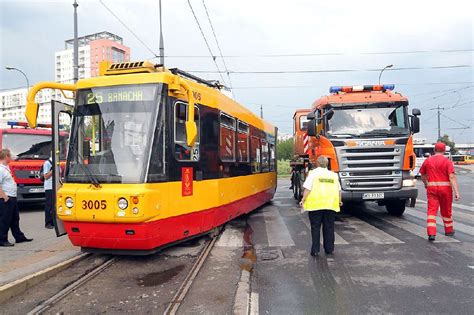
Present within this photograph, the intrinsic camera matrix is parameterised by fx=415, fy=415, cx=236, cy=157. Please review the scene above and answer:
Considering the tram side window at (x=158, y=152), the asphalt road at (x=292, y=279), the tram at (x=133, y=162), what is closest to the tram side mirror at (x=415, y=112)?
the asphalt road at (x=292, y=279)

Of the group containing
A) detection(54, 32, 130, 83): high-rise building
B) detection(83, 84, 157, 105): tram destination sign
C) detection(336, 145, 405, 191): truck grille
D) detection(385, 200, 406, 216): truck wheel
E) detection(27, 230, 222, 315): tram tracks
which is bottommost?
detection(27, 230, 222, 315): tram tracks

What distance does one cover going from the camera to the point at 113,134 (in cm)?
635

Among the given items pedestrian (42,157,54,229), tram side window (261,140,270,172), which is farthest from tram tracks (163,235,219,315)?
tram side window (261,140,270,172)

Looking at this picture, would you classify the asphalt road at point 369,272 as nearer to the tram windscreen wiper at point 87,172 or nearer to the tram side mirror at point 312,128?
the tram side mirror at point 312,128

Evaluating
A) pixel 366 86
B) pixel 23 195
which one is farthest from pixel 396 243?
pixel 23 195

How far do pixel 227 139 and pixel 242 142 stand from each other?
1454 mm

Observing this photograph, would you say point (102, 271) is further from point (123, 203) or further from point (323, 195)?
point (323, 195)

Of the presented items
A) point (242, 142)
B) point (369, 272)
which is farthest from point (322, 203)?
point (242, 142)

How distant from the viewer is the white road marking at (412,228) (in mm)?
8041

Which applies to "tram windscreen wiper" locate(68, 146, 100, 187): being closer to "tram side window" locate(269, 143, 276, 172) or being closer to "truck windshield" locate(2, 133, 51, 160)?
"truck windshield" locate(2, 133, 51, 160)

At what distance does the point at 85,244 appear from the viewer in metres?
6.35

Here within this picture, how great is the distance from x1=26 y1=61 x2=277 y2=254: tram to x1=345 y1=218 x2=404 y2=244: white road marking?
11.2 feet

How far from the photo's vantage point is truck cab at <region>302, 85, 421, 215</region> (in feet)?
32.8

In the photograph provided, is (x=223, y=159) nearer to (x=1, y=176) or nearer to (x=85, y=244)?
(x=85, y=244)
